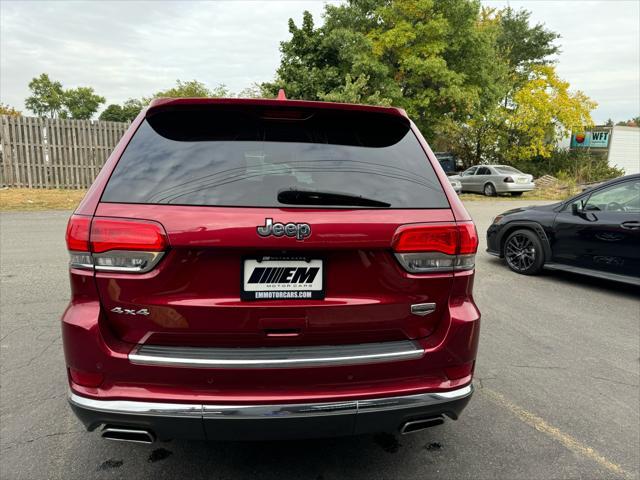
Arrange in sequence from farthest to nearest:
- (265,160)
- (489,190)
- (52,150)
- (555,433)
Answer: (489,190) < (52,150) < (555,433) < (265,160)

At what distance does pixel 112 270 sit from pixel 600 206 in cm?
615

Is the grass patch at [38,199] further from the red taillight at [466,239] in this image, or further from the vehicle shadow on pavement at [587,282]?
the red taillight at [466,239]

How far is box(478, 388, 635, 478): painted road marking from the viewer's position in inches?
98.7

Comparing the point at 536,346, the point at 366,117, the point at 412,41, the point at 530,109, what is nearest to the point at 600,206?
the point at 536,346

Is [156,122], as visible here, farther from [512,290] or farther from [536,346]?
[512,290]

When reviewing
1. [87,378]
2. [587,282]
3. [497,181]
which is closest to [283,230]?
[87,378]

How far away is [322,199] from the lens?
200 cm

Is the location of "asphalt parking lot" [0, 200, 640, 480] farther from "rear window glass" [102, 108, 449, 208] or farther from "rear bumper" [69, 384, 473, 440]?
"rear window glass" [102, 108, 449, 208]

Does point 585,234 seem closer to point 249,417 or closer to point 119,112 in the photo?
point 249,417

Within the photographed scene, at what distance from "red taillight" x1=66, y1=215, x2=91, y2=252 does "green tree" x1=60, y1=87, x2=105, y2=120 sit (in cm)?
9688

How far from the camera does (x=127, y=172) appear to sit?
2047mm

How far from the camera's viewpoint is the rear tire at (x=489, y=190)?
933 inches

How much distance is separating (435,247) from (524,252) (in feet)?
17.8

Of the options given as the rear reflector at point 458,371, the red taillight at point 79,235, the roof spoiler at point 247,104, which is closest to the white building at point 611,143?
the roof spoiler at point 247,104
